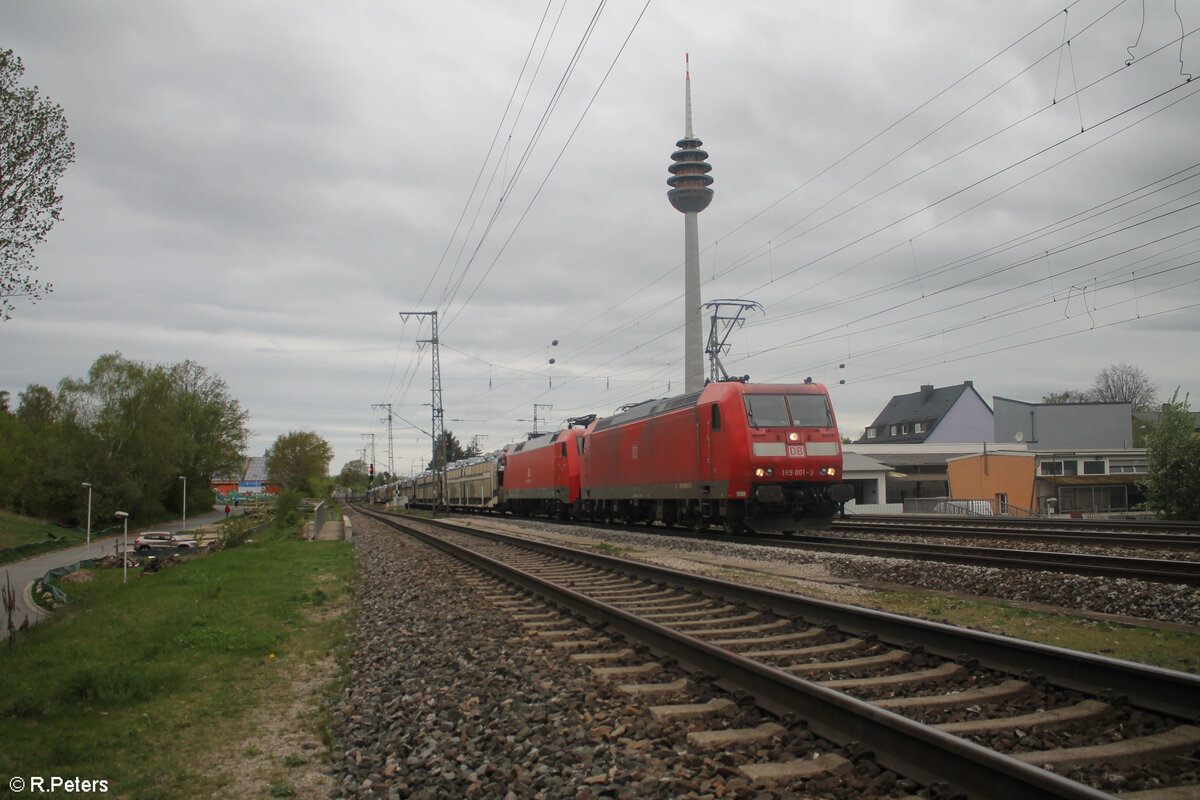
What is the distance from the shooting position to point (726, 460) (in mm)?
17344

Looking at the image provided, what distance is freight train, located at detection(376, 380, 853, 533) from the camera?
56.3 feet

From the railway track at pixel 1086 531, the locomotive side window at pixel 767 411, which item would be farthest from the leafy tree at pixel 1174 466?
the locomotive side window at pixel 767 411

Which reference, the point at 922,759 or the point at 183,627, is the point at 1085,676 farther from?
the point at 183,627

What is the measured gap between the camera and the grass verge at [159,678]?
4484 mm

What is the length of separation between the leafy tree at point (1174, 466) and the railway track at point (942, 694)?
24520mm

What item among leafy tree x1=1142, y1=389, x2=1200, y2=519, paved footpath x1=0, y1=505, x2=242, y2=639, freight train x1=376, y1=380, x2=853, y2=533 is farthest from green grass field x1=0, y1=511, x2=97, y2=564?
leafy tree x1=1142, y1=389, x2=1200, y2=519

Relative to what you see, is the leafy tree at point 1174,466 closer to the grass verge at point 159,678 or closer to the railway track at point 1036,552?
the railway track at point 1036,552

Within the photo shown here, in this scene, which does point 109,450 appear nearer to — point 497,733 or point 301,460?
point 301,460

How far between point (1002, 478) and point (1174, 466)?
15.3 meters

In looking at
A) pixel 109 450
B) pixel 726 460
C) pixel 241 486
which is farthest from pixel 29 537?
pixel 726 460

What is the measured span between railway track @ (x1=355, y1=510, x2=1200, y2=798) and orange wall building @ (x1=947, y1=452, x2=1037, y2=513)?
121 feet

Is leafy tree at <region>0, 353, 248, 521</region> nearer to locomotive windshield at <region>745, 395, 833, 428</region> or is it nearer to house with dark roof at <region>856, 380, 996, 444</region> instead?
locomotive windshield at <region>745, 395, 833, 428</region>

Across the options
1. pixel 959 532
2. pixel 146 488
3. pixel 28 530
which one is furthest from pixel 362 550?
pixel 146 488

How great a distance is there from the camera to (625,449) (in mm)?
24844
